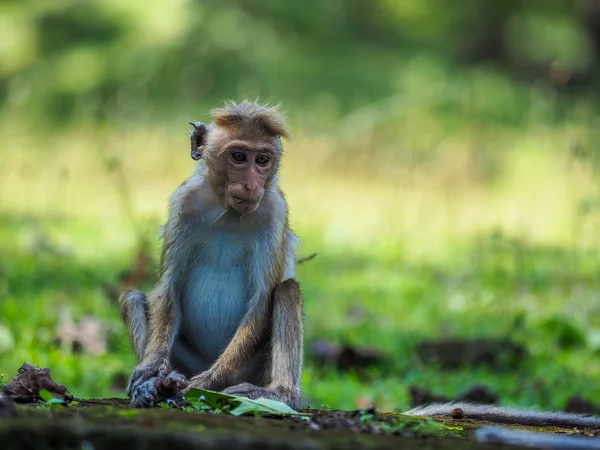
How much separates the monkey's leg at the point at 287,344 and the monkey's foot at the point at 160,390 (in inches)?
14.9

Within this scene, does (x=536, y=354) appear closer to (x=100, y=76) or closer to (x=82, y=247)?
(x=82, y=247)

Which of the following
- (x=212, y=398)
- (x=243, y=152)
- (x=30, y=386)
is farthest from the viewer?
(x=243, y=152)

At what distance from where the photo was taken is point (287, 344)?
527 cm

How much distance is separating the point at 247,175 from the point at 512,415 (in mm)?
1729

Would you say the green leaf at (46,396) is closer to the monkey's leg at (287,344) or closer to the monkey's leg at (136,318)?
the monkey's leg at (287,344)

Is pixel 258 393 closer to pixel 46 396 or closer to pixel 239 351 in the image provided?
pixel 239 351

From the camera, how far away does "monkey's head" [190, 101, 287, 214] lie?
548 centimetres

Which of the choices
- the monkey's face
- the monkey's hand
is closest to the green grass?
the monkey's face

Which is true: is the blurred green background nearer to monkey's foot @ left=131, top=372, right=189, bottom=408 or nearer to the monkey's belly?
the monkey's belly

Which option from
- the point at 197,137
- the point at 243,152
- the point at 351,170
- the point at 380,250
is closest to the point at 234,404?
the point at 243,152

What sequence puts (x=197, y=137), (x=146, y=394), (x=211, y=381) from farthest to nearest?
(x=197, y=137) → (x=211, y=381) → (x=146, y=394)

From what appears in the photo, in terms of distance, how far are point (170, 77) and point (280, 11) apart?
11.6 feet

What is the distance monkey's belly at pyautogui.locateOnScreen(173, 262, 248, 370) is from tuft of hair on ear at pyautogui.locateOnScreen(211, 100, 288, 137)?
0.71m

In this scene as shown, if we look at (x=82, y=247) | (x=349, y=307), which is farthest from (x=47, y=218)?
(x=349, y=307)
